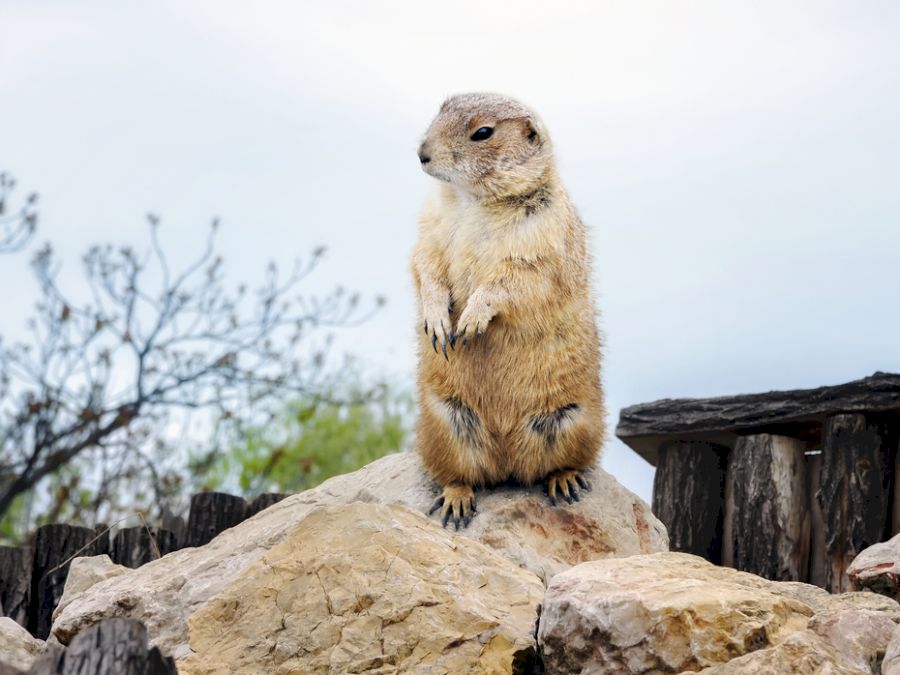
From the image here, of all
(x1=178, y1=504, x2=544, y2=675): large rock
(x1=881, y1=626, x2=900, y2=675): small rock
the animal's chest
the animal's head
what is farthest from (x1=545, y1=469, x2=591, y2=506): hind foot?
(x1=881, y1=626, x2=900, y2=675): small rock

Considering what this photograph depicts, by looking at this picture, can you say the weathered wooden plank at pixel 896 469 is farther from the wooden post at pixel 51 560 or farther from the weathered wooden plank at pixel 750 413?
the wooden post at pixel 51 560

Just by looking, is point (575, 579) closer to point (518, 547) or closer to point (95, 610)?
point (518, 547)

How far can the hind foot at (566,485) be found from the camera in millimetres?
6109

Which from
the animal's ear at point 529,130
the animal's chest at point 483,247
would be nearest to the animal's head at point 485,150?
the animal's ear at point 529,130

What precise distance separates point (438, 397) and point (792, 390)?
2.54 m

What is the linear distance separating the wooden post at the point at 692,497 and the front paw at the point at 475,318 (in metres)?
2.54

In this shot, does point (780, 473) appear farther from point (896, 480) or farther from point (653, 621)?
point (653, 621)

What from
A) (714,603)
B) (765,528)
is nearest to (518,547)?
(714,603)

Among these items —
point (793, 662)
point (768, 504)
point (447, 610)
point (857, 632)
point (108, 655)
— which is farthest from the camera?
point (768, 504)

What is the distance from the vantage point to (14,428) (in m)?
11.4

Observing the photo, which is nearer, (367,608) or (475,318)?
(367,608)

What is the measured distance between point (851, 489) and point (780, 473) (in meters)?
0.44

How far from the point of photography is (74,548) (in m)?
7.61

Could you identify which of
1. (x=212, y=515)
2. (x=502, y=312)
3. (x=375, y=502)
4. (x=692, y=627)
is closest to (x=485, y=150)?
(x=502, y=312)
